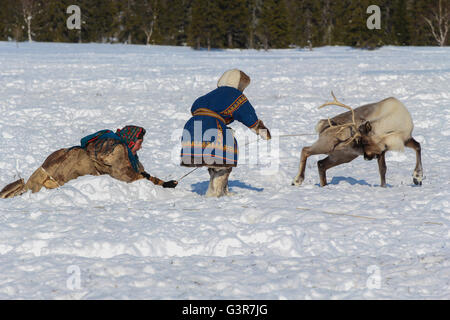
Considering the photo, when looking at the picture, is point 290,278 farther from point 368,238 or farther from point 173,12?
point 173,12

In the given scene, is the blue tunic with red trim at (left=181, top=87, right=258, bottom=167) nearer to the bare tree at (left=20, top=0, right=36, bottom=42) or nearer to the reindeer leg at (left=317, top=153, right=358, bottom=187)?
the reindeer leg at (left=317, top=153, right=358, bottom=187)

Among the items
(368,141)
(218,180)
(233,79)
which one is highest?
(233,79)

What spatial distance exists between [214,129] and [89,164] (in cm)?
165

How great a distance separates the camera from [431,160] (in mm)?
8867

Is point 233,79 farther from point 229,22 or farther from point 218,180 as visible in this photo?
point 229,22

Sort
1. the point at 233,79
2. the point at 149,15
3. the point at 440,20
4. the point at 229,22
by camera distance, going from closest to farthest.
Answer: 1. the point at 233,79
2. the point at 229,22
3. the point at 440,20
4. the point at 149,15

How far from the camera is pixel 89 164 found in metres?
6.40

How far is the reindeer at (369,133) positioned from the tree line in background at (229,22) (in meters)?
40.9

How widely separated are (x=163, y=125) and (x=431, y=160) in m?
5.52

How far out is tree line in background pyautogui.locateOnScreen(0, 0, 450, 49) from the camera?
49.1 metres

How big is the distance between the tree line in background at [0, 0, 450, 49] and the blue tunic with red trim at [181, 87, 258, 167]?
139ft

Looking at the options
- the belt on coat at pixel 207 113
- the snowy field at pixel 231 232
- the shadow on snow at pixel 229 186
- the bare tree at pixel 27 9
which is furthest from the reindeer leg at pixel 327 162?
the bare tree at pixel 27 9

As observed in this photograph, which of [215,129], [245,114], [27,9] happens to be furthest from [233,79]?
[27,9]

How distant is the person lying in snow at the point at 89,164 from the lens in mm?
6277
